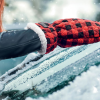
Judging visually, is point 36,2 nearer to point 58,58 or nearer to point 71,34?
point 58,58

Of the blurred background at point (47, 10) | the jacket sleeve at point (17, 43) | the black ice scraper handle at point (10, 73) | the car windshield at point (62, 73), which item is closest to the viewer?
the jacket sleeve at point (17, 43)

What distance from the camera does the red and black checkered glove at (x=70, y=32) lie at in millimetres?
559

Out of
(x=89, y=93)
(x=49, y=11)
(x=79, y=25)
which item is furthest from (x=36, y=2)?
(x=89, y=93)

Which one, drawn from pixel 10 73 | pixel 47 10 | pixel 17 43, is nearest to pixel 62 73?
pixel 10 73

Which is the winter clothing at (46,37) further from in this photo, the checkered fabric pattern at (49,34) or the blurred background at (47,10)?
the blurred background at (47,10)

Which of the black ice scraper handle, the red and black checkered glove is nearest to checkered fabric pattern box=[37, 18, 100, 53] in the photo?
the red and black checkered glove

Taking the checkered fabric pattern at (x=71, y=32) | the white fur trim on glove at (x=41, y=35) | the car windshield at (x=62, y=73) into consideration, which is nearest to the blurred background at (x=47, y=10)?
the car windshield at (x=62, y=73)

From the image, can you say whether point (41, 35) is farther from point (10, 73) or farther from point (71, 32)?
point (10, 73)

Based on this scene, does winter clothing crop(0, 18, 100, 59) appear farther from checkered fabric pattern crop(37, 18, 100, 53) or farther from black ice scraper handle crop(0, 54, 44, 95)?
black ice scraper handle crop(0, 54, 44, 95)

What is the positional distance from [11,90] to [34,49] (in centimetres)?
48

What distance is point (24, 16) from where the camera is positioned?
1.45m

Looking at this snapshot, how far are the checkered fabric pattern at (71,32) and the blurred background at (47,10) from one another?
74cm

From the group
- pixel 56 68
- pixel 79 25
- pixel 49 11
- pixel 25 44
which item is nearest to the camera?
pixel 25 44

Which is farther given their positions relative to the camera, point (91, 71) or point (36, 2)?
point (36, 2)
